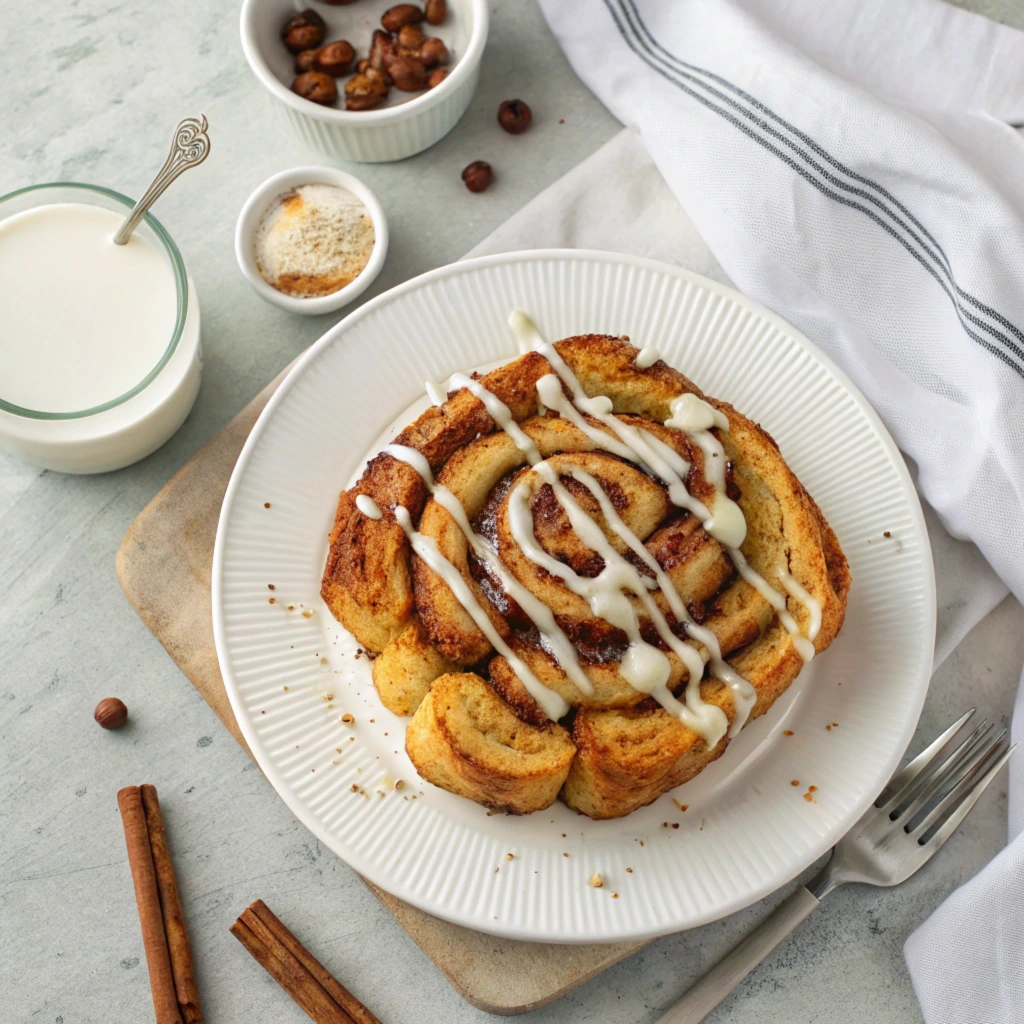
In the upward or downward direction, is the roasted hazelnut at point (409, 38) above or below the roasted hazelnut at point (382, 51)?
above

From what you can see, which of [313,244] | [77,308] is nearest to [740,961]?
[313,244]

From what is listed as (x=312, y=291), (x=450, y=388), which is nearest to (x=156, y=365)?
(x=312, y=291)

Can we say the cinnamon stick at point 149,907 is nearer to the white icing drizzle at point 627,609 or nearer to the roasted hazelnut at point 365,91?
the white icing drizzle at point 627,609

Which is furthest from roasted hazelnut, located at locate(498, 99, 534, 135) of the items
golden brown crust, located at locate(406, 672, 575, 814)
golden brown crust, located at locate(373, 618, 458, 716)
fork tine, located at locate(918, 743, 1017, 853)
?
fork tine, located at locate(918, 743, 1017, 853)

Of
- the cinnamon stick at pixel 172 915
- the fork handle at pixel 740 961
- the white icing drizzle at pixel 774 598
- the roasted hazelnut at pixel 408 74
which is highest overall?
the roasted hazelnut at pixel 408 74

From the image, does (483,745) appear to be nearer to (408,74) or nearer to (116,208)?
(116,208)

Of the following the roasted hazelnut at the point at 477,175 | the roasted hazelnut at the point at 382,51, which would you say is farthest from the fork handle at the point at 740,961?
the roasted hazelnut at the point at 382,51
